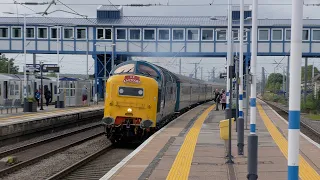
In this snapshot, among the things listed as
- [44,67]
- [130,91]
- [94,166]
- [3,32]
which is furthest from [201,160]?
[3,32]

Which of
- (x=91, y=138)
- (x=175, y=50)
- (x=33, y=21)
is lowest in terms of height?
(x=91, y=138)

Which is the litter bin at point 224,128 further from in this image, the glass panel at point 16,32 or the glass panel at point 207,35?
the glass panel at point 16,32

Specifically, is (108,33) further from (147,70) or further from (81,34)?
(147,70)

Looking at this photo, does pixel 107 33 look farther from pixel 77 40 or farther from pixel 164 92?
pixel 164 92

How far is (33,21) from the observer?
51406 millimetres

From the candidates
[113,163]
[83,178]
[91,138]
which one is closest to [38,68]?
[91,138]

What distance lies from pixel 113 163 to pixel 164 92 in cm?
589

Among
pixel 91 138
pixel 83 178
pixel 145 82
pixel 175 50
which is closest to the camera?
pixel 83 178

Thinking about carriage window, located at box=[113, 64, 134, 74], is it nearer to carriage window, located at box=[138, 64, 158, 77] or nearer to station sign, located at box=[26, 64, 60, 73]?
carriage window, located at box=[138, 64, 158, 77]

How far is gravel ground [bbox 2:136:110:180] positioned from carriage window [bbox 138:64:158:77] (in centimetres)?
365

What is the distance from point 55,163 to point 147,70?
5470mm

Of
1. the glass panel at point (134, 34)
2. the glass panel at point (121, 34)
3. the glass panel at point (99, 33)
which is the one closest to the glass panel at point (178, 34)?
the glass panel at point (134, 34)

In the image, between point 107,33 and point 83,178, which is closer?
point 83,178

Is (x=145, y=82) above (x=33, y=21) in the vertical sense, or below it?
below
